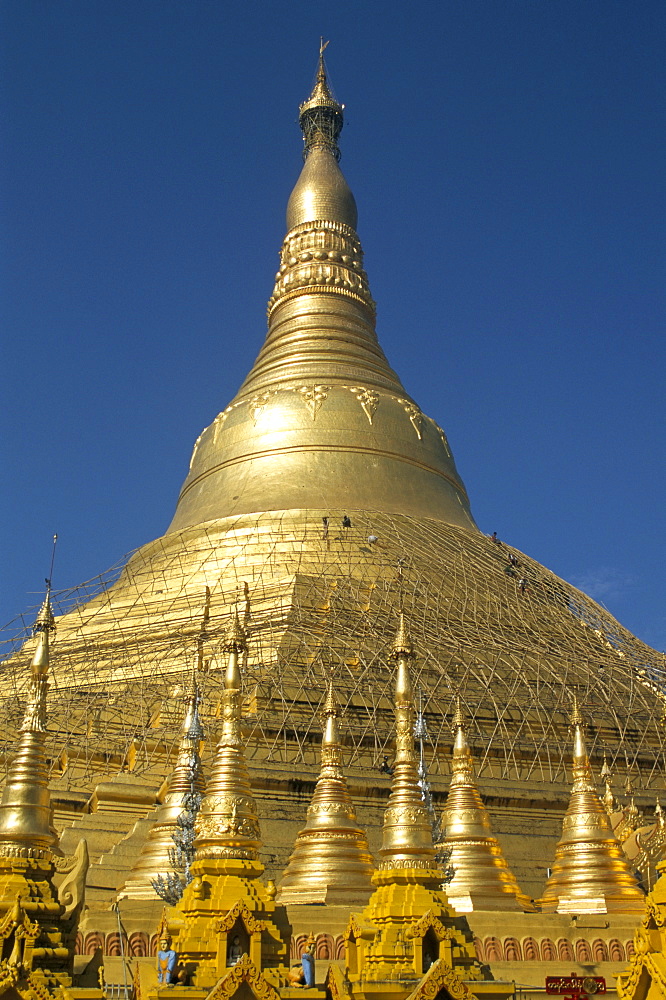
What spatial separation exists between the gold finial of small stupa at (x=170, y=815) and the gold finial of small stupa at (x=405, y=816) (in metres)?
3.73

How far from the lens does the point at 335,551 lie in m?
22.4

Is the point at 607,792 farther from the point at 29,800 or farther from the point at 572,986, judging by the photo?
the point at 29,800

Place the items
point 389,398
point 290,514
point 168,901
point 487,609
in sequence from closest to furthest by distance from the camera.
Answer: point 168,901 < point 487,609 < point 290,514 < point 389,398

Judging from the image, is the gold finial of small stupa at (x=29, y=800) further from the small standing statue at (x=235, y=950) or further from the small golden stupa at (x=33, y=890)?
the small standing statue at (x=235, y=950)

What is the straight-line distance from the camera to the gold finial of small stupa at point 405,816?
328 inches

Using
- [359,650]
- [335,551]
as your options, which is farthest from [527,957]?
[335,551]

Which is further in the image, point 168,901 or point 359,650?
point 359,650

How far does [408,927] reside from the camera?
788 cm

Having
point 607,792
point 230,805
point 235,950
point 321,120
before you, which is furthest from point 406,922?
point 321,120

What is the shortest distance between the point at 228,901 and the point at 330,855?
4.45 meters

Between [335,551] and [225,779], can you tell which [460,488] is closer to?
[335,551]

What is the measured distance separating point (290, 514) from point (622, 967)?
1379 centimetres

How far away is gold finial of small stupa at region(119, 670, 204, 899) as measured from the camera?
12062 mm

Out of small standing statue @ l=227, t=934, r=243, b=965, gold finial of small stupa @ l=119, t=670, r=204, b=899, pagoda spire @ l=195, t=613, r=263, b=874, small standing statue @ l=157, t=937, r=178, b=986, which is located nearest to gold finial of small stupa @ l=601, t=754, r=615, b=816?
gold finial of small stupa @ l=119, t=670, r=204, b=899
